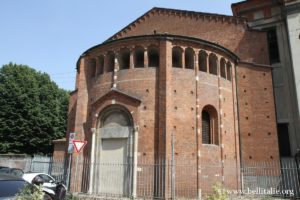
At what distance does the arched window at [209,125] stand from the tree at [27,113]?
19728 mm

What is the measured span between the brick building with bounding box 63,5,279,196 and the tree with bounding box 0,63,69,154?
14277 millimetres

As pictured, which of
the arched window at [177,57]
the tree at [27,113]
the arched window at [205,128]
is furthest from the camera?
the tree at [27,113]

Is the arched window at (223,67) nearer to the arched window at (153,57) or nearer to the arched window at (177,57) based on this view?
the arched window at (177,57)

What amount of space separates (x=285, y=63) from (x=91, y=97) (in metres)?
13.1

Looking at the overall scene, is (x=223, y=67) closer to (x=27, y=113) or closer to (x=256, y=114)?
(x=256, y=114)

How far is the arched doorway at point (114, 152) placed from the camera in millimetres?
15133

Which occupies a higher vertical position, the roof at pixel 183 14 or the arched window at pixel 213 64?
the roof at pixel 183 14

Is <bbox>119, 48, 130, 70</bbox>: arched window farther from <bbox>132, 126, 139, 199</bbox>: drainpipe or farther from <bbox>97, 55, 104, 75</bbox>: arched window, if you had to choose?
<bbox>132, 126, 139, 199</bbox>: drainpipe

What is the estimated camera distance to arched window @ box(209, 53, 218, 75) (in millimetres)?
17547

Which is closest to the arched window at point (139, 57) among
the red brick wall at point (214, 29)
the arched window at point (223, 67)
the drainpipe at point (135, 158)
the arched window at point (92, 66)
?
the arched window at point (92, 66)

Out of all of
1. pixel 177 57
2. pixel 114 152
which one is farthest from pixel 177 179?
pixel 177 57

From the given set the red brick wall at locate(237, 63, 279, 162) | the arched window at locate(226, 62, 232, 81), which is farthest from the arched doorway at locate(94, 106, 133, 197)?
the red brick wall at locate(237, 63, 279, 162)

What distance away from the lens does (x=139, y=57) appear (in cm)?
1750

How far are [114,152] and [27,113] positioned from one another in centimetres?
1769
